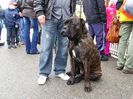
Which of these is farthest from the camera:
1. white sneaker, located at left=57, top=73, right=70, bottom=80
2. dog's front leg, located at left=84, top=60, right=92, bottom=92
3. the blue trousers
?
the blue trousers

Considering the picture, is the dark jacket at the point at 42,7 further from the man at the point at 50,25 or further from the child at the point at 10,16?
the child at the point at 10,16

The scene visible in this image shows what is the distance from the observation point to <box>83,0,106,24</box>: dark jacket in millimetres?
5781

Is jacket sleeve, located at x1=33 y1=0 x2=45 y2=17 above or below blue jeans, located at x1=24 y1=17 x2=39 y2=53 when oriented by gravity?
above

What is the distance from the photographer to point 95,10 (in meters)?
5.87

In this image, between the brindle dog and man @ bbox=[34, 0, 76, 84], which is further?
man @ bbox=[34, 0, 76, 84]

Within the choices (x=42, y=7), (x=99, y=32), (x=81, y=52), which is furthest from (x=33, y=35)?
(x=81, y=52)

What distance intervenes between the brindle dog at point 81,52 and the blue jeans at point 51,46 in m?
0.31

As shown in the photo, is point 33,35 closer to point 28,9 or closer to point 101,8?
point 28,9

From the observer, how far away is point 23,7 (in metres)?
6.85

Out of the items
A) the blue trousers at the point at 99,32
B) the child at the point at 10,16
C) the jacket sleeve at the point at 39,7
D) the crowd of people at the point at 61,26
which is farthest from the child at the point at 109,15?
the child at the point at 10,16

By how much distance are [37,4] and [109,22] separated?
2.41 metres

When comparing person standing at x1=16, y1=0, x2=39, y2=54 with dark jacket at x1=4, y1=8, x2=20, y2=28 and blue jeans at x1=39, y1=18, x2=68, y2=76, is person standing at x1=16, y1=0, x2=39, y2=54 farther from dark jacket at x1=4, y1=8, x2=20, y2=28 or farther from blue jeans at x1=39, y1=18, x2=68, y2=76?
blue jeans at x1=39, y1=18, x2=68, y2=76

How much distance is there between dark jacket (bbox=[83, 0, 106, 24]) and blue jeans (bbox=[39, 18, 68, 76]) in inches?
56.3

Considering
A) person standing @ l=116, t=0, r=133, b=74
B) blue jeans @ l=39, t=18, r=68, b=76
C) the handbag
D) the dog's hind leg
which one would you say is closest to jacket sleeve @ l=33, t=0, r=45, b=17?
blue jeans @ l=39, t=18, r=68, b=76
